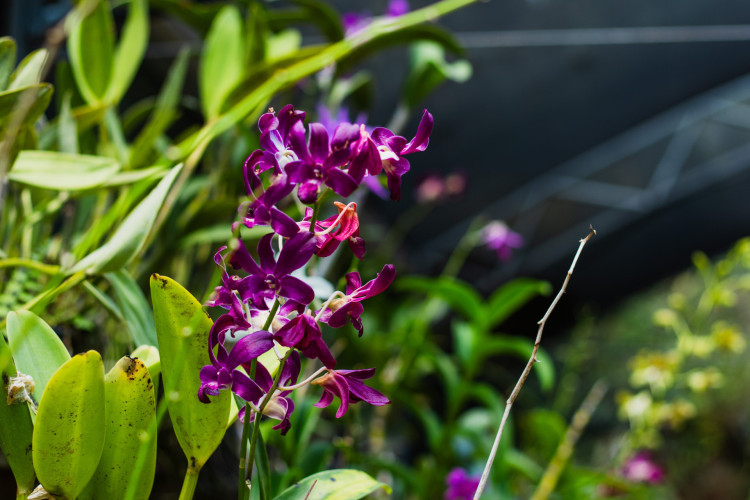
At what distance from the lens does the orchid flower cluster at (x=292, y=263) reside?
20cm

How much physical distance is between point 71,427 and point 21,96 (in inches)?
6.6

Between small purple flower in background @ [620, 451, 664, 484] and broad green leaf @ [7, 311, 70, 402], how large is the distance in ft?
2.60

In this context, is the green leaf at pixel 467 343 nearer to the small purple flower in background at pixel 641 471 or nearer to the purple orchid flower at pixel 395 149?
the small purple flower in background at pixel 641 471

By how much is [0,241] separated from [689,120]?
170cm

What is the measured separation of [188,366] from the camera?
23 centimetres

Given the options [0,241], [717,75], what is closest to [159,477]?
[0,241]

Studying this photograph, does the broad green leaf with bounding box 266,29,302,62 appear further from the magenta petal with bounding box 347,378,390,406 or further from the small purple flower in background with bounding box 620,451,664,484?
the small purple flower in background with bounding box 620,451,664,484

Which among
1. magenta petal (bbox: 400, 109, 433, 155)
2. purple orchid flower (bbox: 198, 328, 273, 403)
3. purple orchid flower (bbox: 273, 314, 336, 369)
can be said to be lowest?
purple orchid flower (bbox: 198, 328, 273, 403)

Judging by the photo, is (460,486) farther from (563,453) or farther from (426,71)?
(426,71)

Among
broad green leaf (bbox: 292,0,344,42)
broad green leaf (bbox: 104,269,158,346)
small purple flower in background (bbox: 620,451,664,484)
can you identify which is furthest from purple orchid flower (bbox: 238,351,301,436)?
small purple flower in background (bbox: 620,451,664,484)

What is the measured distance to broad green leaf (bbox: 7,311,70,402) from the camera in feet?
0.80

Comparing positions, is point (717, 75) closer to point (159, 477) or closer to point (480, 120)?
point (480, 120)

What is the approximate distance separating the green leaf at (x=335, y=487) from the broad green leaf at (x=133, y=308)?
0.40 ft

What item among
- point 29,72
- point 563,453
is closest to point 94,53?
point 29,72
